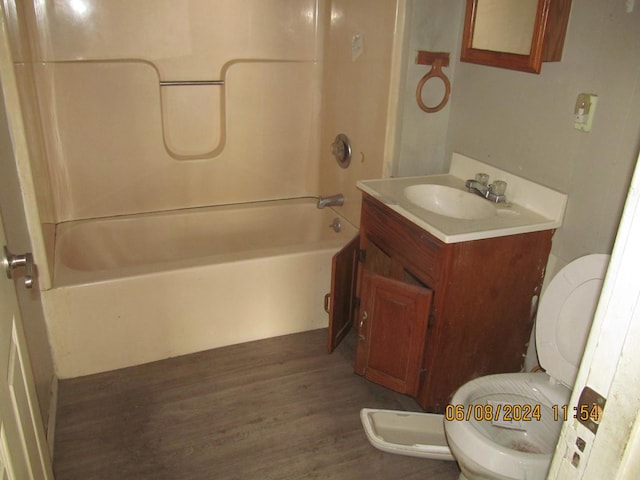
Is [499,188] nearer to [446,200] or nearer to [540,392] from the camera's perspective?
[446,200]

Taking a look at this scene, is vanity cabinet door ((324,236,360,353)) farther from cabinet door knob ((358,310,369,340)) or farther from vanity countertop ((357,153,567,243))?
vanity countertop ((357,153,567,243))

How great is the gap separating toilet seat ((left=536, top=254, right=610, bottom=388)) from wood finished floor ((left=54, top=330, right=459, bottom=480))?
1.80 feet

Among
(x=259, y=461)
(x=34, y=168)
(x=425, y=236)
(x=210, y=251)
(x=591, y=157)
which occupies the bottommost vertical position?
(x=259, y=461)

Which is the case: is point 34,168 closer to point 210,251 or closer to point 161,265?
point 161,265

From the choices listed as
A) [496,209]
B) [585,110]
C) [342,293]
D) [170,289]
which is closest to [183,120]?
[170,289]

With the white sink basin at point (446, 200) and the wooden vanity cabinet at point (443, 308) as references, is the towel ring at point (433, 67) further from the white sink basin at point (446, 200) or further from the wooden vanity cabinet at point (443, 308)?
the wooden vanity cabinet at point (443, 308)

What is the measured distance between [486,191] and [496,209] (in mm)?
123

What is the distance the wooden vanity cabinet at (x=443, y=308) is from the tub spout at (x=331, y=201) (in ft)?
2.42

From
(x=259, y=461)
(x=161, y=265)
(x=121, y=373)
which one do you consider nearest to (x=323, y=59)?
(x=161, y=265)

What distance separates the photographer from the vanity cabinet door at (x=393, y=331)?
1.82 meters

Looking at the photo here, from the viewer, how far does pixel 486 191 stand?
1986mm

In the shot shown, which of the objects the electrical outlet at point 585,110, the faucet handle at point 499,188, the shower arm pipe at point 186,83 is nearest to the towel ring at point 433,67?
the faucet handle at point 499,188

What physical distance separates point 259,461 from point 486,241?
1.11m

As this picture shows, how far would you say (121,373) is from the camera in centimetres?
220
